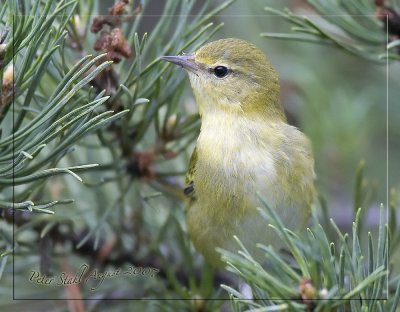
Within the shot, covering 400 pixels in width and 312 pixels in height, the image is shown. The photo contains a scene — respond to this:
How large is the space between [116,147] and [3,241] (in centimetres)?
41

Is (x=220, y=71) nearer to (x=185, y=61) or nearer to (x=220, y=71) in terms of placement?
(x=220, y=71)

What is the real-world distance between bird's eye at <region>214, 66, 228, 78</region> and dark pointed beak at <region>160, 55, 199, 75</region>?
0.08m

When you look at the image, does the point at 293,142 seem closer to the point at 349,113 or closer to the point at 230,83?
the point at 230,83

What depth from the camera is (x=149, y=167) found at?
2164mm

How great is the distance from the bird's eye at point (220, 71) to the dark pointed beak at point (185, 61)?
0.08 meters

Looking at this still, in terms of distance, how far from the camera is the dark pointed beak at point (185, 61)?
1888 millimetres

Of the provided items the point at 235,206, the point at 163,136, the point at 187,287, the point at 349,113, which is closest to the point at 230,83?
the point at 163,136

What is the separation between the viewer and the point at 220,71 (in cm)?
212

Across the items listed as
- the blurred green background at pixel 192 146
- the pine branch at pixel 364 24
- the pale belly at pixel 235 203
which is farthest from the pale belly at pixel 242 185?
the pine branch at pixel 364 24

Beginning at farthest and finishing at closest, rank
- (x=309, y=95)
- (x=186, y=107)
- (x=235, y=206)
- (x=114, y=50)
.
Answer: (x=309, y=95) → (x=186, y=107) → (x=235, y=206) → (x=114, y=50)

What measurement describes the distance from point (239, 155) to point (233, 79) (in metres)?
0.23

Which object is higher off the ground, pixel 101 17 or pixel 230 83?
pixel 101 17

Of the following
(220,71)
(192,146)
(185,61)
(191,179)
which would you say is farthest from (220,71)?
(192,146)

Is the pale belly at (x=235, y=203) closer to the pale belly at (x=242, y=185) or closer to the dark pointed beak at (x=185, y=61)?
the pale belly at (x=242, y=185)
